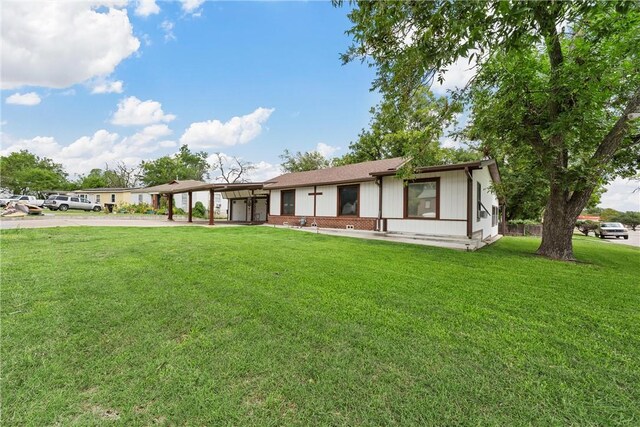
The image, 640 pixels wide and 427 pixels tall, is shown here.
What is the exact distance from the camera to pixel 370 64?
5.14m

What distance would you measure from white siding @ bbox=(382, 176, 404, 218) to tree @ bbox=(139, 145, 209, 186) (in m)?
40.0

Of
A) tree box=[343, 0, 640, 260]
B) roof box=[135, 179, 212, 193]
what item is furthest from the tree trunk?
roof box=[135, 179, 212, 193]

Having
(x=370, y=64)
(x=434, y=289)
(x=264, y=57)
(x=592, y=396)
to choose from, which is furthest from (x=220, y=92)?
(x=592, y=396)

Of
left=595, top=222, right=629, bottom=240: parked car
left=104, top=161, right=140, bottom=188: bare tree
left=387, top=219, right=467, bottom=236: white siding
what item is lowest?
left=595, top=222, right=629, bottom=240: parked car

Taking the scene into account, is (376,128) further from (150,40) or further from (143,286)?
(143,286)

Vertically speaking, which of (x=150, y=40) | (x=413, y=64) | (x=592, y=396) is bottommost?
(x=592, y=396)

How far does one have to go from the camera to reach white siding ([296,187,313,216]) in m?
15.2

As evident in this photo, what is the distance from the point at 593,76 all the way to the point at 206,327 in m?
8.84

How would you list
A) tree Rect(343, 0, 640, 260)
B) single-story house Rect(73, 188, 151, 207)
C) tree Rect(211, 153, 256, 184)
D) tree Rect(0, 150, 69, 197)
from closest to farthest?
tree Rect(343, 0, 640, 260)
single-story house Rect(73, 188, 151, 207)
tree Rect(0, 150, 69, 197)
tree Rect(211, 153, 256, 184)

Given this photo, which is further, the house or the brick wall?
the brick wall

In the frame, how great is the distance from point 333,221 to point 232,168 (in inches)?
1300

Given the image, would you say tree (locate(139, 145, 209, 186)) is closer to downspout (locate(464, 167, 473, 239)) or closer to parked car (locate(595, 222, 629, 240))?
downspout (locate(464, 167, 473, 239))

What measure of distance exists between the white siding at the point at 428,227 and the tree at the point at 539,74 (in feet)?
7.77

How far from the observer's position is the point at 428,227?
10.7 m
